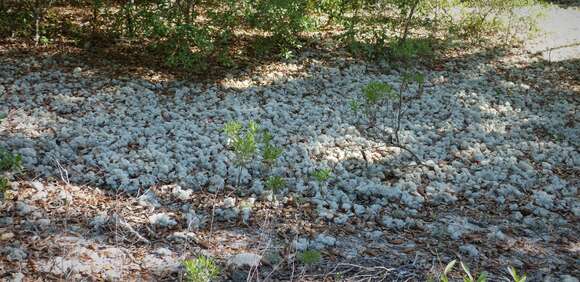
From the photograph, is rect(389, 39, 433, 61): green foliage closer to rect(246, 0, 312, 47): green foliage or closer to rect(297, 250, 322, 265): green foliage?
rect(246, 0, 312, 47): green foliage

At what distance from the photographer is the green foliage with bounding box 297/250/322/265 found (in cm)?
296

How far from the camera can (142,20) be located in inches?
228

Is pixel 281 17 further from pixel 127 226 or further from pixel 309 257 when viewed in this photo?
pixel 309 257

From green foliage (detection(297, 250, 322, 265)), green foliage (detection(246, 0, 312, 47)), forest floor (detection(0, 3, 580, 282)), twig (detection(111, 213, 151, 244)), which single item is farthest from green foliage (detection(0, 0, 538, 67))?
green foliage (detection(297, 250, 322, 265))

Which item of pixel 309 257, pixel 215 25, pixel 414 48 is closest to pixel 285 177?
pixel 309 257

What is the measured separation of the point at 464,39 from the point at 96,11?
5.54 m

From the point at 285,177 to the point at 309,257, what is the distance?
4.08ft

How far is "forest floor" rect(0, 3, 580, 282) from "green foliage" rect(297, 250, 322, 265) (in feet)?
0.13

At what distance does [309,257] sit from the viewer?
9.71 feet

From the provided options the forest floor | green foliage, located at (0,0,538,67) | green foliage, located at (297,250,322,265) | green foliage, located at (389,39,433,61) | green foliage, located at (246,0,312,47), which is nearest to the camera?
green foliage, located at (297,250,322,265)

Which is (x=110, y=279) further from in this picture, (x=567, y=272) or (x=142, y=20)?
(x=142, y=20)

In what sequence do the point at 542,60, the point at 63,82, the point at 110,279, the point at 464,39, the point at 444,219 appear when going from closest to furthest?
the point at 110,279 < the point at 444,219 < the point at 63,82 < the point at 542,60 < the point at 464,39

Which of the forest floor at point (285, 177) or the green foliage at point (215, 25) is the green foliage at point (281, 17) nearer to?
the green foliage at point (215, 25)

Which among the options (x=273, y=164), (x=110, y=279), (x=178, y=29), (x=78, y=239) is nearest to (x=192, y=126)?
(x=273, y=164)
